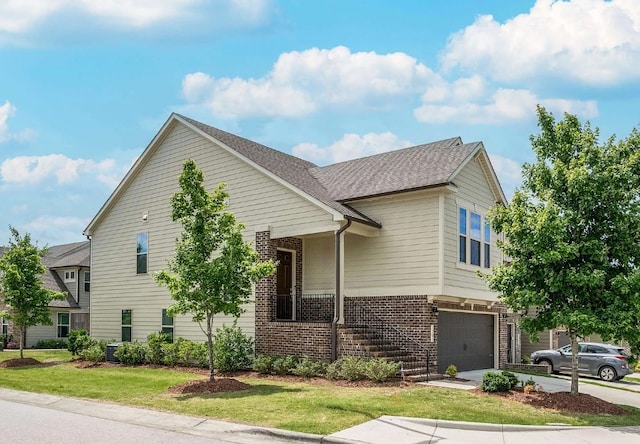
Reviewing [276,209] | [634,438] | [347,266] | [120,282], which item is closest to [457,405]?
[634,438]

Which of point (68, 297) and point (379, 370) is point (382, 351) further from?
point (68, 297)

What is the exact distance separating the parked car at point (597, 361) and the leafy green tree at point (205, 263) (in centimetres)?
1591

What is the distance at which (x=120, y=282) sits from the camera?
2634cm

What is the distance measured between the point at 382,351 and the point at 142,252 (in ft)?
38.1

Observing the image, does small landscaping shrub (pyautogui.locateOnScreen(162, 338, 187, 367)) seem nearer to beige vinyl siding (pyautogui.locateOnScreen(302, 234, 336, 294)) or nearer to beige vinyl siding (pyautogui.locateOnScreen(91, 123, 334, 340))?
beige vinyl siding (pyautogui.locateOnScreen(91, 123, 334, 340))

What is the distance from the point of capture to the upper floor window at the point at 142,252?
2530 cm

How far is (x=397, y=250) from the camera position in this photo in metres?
20.0

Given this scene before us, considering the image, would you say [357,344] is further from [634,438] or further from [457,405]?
[634,438]

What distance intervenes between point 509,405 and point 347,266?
339 inches

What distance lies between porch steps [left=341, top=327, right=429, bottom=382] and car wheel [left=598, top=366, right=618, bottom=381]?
34.8 feet

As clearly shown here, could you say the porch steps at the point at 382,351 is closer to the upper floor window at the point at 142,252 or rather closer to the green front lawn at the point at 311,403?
the green front lawn at the point at 311,403

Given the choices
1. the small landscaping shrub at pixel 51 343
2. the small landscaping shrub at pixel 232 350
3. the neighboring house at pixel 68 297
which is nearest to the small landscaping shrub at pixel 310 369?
the small landscaping shrub at pixel 232 350

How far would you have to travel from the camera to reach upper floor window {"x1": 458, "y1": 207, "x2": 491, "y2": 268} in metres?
20.7

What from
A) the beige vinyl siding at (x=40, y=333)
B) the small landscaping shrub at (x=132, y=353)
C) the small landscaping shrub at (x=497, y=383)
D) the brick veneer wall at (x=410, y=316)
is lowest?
the beige vinyl siding at (x=40, y=333)
